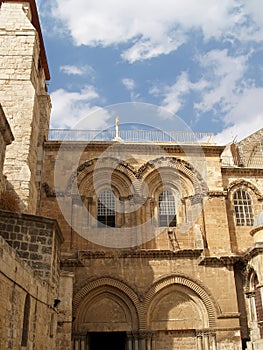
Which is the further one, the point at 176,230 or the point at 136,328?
the point at 176,230

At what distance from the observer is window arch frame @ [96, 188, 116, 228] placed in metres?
18.2

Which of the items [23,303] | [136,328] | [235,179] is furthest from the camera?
[235,179]

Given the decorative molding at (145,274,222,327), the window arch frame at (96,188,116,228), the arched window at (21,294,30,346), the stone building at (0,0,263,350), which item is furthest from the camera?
the window arch frame at (96,188,116,228)

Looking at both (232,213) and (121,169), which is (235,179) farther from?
(121,169)

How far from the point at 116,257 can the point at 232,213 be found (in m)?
5.67

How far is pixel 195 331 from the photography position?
16.2 metres

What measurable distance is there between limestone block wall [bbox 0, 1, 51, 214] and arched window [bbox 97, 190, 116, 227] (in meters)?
2.93

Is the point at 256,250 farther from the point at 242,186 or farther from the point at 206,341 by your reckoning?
the point at 242,186

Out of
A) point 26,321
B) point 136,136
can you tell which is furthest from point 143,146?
point 26,321

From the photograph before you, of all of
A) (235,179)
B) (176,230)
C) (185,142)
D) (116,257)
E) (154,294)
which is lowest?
(154,294)

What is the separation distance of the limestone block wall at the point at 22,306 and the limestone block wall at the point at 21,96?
222 inches

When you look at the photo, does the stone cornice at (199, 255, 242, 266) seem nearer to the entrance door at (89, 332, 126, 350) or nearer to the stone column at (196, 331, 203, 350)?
the stone column at (196, 331, 203, 350)

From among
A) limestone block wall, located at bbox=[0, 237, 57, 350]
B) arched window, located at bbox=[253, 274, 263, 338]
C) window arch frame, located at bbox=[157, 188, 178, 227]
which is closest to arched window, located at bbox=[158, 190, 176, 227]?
window arch frame, located at bbox=[157, 188, 178, 227]

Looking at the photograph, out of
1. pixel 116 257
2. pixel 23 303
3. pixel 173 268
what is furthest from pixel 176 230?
pixel 23 303
